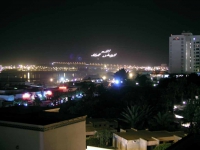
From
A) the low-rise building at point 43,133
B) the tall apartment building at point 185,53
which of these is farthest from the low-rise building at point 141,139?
the tall apartment building at point 185,53

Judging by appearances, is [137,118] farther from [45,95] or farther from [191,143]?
[45,95]

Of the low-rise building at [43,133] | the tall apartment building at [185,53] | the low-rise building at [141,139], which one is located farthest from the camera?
the tall apartment building at [185,53]

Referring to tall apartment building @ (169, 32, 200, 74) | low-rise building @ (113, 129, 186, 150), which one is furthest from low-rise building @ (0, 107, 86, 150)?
tall apartment building @ (169, 32, 200, 74)

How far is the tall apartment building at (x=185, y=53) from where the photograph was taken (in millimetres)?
39406

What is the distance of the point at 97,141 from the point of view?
8305 mm

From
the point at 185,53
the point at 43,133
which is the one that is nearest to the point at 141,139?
the point at 43,133

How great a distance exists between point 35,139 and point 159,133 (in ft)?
17.2

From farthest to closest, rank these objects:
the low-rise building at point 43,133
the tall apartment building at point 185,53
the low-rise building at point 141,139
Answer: the tall apartment building at point 185,53, the low-rise building at point 141,139, the low-rise building at point 43,133

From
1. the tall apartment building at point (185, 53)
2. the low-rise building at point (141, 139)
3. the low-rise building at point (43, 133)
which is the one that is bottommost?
the low-rise building at point (141, 139)

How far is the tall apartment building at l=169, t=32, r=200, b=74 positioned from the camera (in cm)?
3941

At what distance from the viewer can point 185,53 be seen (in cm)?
3962

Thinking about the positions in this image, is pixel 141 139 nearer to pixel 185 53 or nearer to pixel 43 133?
pixel 43 133

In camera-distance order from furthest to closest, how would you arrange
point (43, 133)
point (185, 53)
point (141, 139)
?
point (185, 53) < point (141, 139) < point (43, 133)

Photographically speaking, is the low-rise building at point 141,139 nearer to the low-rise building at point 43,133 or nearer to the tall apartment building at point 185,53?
the low-rise building at point 43,133
